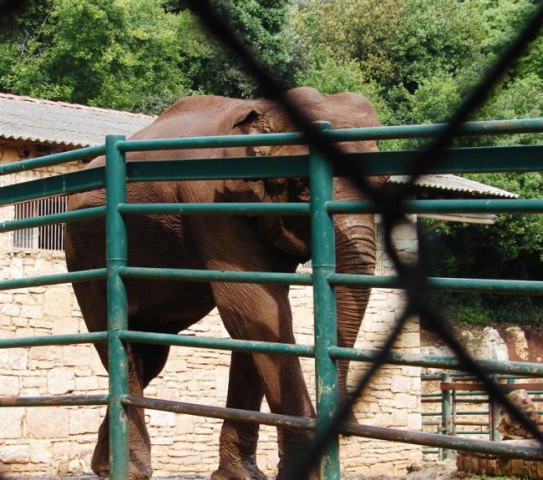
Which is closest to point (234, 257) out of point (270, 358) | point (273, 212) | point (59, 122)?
point (270, 358)

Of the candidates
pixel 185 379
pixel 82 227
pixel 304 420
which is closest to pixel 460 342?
pixel 304 420

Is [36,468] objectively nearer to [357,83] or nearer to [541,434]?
[541,434]

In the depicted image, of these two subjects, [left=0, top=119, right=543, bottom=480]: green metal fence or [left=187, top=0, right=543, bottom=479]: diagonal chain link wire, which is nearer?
[left=187, top=0, right=543, bottom=479]: diagonal chain link wire

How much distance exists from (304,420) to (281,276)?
1.35 feet

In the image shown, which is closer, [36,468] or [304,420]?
[304,420]

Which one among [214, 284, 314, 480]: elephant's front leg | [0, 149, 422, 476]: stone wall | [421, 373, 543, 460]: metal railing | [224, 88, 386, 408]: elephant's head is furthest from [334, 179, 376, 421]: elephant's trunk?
[0, 149, 422, 476]: stone wall

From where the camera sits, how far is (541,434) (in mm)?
931

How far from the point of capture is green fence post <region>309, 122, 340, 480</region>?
327 cm

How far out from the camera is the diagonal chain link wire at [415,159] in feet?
2.37

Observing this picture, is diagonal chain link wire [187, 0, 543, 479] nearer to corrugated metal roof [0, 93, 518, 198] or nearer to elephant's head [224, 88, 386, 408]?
elephant's head [224, 88, 386, 408]

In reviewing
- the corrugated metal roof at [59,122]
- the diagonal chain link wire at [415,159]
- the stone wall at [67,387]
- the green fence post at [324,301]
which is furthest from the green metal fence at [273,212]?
the corrugated metal roof at [59,122]

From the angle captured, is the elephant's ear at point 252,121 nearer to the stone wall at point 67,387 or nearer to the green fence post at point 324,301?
the green fence post at point 324,301

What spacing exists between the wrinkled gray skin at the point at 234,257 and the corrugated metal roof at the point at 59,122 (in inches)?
391

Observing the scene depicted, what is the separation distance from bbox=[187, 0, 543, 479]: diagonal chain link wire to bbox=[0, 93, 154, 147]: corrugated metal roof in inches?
557
